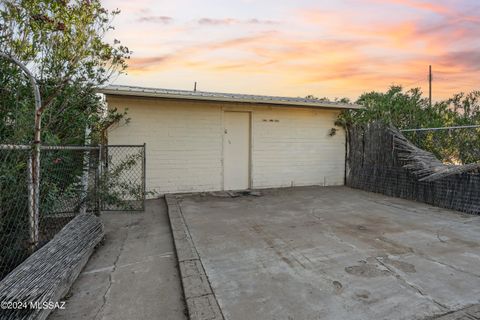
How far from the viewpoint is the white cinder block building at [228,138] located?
6.74m

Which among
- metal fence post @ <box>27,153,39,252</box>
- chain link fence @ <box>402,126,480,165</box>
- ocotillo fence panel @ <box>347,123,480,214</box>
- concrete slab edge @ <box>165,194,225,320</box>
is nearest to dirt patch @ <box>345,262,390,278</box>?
concrete slab edge @ <box>165,194,225,320</box>

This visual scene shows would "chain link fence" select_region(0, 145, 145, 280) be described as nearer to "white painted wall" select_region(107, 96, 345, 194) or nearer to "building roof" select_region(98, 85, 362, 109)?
"white painted wall" select_region(107, 96, 345, 194)

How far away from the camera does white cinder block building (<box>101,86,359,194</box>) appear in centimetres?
674

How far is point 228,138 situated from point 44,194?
16.1 ft

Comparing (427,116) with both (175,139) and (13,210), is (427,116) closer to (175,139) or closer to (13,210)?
(175,139)

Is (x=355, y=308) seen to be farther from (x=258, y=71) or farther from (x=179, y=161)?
(x=258, y=71)

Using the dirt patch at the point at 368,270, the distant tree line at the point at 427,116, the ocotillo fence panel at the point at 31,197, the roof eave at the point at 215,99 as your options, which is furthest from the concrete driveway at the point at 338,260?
the roof eave at the point at 215,99

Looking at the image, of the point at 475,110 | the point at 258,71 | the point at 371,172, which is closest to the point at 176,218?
the point at 371,172

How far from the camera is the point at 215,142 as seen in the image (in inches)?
290

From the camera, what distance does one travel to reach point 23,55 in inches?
135

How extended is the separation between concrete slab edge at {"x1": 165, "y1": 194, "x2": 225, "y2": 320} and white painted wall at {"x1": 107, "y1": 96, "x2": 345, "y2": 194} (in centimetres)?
305

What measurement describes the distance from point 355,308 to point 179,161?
223 inches

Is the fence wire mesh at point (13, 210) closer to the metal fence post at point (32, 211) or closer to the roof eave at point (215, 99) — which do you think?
the metal fence post at point (32, 211)

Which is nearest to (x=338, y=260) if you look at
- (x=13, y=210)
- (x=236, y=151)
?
(x=13, y=210)
